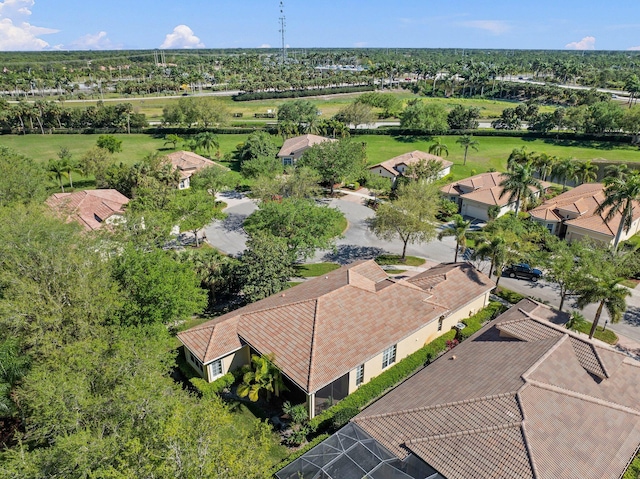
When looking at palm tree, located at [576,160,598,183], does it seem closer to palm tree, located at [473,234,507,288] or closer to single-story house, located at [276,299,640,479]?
palm tree, located at [473,234,507,288]

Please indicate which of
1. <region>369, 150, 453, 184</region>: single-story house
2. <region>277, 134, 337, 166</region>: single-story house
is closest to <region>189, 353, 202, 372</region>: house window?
<region>369, 150, 453, 184</region>: single-story house

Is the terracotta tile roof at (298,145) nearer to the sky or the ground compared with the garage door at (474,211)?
nearer to the sky

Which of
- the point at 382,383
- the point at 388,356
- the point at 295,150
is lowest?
the point at 382,383

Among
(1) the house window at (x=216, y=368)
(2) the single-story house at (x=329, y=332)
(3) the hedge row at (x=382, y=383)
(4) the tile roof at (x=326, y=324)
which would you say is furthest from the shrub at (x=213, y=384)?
(3) the hedge row at (x=382, y=383)

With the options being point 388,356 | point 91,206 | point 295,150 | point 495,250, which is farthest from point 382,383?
point 295,150

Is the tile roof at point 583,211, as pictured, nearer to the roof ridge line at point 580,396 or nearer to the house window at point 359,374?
the roof ridge line at point 580,396

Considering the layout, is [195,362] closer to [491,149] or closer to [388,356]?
[388,356]
